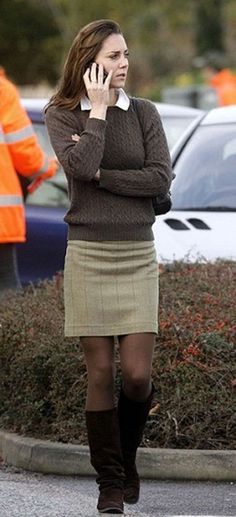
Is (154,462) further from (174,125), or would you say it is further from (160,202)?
(174,125)

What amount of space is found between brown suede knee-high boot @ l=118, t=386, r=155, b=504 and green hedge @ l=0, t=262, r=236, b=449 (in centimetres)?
101

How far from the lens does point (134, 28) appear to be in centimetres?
4225

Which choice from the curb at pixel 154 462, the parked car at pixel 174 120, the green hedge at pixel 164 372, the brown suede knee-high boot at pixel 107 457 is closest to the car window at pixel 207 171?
the green hedge at pixel 164 372

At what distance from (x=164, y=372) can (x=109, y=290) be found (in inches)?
57.4

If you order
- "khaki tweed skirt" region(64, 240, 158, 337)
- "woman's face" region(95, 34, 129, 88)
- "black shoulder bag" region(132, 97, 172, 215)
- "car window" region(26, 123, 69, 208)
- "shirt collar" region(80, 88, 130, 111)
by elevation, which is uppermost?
"woman's face" region(95, 34, 129, 88)

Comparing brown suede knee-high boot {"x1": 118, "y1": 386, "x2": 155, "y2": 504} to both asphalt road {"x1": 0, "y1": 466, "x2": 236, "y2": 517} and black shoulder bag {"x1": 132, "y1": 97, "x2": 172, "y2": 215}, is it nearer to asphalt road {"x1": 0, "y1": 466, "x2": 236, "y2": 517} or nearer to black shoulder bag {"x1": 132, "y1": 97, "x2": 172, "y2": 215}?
asphalt road {"x1": 0, "y1": 466, "x2": 236, "y2": 517}

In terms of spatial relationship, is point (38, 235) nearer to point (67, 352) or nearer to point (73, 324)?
point (67, 352)

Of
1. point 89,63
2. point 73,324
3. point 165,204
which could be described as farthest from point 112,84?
point 73,324

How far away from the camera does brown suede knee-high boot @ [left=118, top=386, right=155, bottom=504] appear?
20.7 ft

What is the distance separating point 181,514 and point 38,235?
5496 millimetres

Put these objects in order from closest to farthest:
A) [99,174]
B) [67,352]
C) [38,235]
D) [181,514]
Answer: [99,174], [181,514], [67,352], [38,235]

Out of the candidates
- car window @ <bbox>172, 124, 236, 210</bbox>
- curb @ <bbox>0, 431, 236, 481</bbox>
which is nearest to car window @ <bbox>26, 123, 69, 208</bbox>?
car window @ <bbox>172, 124, 236, 210</bbox>

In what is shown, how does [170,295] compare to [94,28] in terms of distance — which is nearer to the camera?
[94,28]

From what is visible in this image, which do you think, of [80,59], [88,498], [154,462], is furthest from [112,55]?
[154,462]
